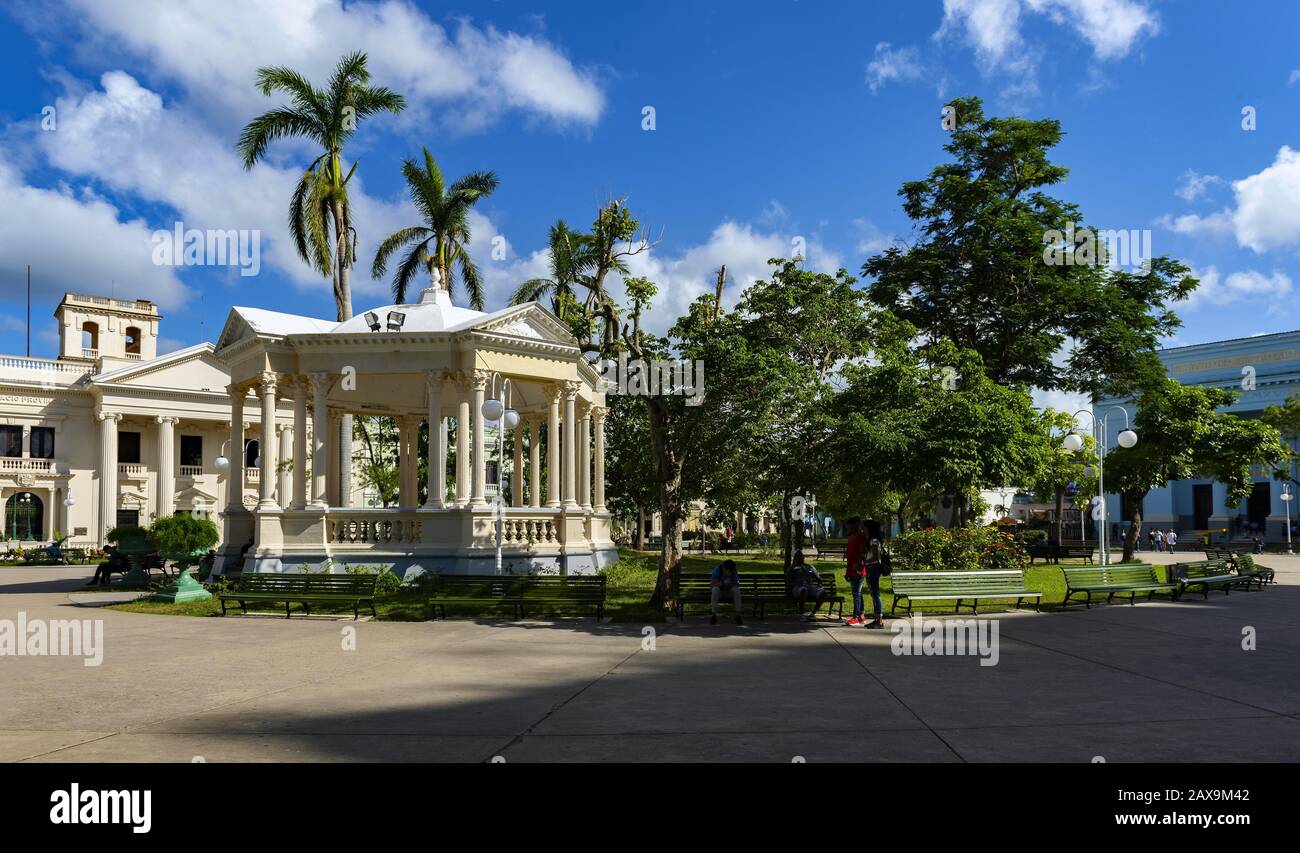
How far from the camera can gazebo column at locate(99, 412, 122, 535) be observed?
49062 mm

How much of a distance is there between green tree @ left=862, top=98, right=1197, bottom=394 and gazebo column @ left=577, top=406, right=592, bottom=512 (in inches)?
529

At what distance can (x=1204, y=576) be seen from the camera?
789 inches

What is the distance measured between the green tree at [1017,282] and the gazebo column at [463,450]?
58.3 ft

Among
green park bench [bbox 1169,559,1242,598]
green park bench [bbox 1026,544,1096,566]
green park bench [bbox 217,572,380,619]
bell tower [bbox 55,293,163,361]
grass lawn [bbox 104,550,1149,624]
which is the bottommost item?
green park bench [bbox 1026,544,1096,566]

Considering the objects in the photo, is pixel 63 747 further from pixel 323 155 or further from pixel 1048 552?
pixel 1048 552

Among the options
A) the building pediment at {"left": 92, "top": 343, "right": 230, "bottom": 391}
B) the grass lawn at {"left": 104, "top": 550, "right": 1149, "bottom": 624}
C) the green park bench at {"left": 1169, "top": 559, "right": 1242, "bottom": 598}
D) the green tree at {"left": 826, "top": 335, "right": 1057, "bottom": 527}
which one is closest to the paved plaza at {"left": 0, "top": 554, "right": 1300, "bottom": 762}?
the grass lawn at {"left": 104, "top": 550, "right": 1149, "bottom": 624}

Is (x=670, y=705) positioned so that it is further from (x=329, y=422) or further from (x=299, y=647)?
(x=329, y=422)

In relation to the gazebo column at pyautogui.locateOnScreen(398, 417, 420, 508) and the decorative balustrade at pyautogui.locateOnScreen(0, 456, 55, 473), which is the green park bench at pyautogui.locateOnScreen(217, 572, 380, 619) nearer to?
the gazebo column at pyautogui.locateOnScreen(398, 417, 420, 508)

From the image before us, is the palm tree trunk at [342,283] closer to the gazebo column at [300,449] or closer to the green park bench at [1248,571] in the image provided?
the gazebo column at [300,449]

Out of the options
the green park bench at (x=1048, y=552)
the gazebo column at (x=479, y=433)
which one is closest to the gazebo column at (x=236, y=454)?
the gazebo column at (x=479, y=433)

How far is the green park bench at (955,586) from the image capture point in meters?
15.9

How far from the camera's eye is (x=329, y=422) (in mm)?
27844

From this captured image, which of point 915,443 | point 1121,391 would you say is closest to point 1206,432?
point 1121,391
